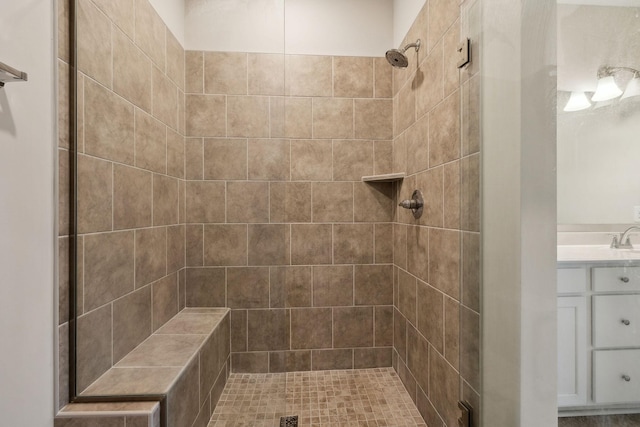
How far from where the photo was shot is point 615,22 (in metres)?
0.69

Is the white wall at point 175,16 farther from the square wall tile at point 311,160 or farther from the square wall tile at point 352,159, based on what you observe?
the square wall tile at point 352,159

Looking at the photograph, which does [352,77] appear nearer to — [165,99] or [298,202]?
[298,202]

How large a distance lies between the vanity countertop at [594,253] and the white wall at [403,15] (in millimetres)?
1271

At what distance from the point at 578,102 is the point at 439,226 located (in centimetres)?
63

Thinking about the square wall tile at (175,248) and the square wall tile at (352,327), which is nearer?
the square wall tile at (175,248)

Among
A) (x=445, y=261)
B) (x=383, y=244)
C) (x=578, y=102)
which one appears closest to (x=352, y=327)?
(x=383, y=244)

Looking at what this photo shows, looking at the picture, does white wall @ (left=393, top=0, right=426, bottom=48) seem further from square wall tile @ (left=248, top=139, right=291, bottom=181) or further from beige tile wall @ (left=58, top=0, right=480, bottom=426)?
square wall tile @ (left=248, top=139, right=291, bottom=181)

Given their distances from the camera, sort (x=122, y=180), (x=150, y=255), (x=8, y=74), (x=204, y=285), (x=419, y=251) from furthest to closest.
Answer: (x=419, y=251), (x=204, y=285), (x=150, y=255), (x=122, y=180), (x=8, y=74)

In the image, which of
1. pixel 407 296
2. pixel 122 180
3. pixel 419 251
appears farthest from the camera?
pixel 407 296

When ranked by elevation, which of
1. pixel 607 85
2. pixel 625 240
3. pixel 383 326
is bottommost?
pixel 383 326

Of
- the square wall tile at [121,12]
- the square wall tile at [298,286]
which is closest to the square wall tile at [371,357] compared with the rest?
the square wall tile at [298,286]

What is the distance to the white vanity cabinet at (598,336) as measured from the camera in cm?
74

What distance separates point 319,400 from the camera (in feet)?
5.07

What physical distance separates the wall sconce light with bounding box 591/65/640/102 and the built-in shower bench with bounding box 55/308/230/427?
4.61 feet
